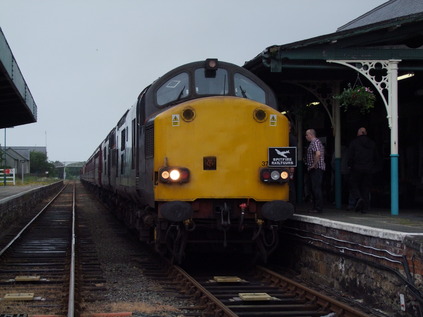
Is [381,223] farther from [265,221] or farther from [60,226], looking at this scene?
[60,226]

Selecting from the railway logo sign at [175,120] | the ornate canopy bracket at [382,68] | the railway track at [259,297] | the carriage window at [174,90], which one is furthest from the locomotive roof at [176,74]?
the railway track at [259,297]

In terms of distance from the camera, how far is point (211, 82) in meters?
9.30

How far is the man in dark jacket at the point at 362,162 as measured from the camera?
10.9 meters

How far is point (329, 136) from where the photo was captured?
54.2 feet

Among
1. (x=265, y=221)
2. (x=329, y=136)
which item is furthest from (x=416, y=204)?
(x=265, y=221)

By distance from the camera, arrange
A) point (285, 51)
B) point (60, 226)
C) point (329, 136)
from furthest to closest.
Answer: point (60, 226), point (329, 136), point (285, 51)

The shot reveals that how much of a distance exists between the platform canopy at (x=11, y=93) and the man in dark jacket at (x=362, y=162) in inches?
319

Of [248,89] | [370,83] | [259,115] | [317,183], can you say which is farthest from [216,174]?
[370,83]

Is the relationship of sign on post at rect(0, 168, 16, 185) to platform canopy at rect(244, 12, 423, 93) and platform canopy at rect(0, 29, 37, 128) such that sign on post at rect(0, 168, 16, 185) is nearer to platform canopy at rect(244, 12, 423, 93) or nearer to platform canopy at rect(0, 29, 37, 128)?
platform canopy at rect(0, 29, 37, 128)

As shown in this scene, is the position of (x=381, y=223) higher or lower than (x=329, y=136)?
lower

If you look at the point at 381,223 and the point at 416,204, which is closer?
the point at 381,223

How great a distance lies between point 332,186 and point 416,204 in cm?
239

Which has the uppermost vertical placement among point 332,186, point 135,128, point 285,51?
point 285,51

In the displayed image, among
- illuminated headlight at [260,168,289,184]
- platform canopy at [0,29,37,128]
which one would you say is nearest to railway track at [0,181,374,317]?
illuminated headlight at [260,168,289,184]
